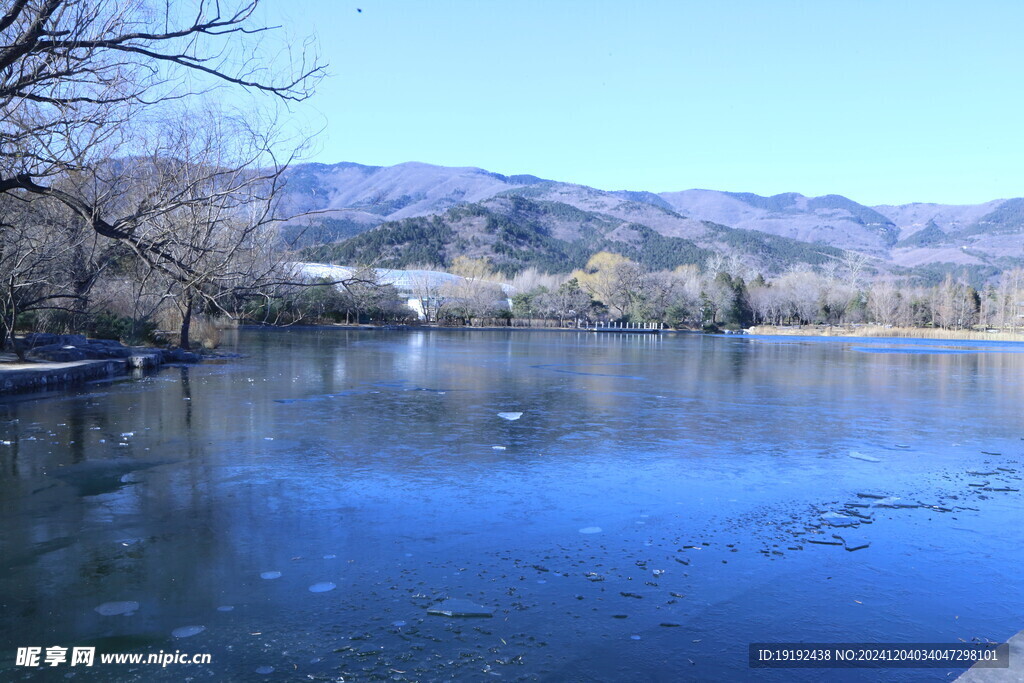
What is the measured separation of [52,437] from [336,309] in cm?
4906

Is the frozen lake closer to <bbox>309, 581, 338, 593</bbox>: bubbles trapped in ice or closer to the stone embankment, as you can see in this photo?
<bbox>309, 581, 338, 593</bbox>: bubbles trapped in ice

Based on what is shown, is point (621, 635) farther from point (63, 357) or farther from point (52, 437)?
point (63, 357)

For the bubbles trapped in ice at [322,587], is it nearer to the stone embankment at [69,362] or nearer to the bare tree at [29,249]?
the bare tree at [29,249]

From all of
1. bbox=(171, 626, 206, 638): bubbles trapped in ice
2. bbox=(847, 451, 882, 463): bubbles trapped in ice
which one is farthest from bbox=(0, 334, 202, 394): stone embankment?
bbox=(847, 451, 882, 463): bubbles trapped in ice

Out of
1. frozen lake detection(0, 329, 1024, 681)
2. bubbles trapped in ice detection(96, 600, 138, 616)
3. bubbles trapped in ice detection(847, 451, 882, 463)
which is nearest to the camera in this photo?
frozen lake detection(0, 329, 1024, 681)

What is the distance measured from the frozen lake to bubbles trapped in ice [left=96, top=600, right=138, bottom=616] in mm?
31

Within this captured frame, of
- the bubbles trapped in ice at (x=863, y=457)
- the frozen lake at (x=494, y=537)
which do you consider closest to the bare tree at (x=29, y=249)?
the frozen lake at (x=494, y=537)

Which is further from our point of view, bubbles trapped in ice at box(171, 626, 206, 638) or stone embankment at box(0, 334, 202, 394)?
stone embankment at box(0, 334, 202, 394)

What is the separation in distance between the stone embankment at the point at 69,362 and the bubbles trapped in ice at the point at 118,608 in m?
10.5

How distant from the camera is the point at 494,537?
579 centimetres

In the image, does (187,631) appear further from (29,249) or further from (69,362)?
(69,362)

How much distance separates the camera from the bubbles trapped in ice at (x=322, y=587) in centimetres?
463

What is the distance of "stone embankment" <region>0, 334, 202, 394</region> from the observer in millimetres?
13500

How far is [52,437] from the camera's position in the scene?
916 centimetres
